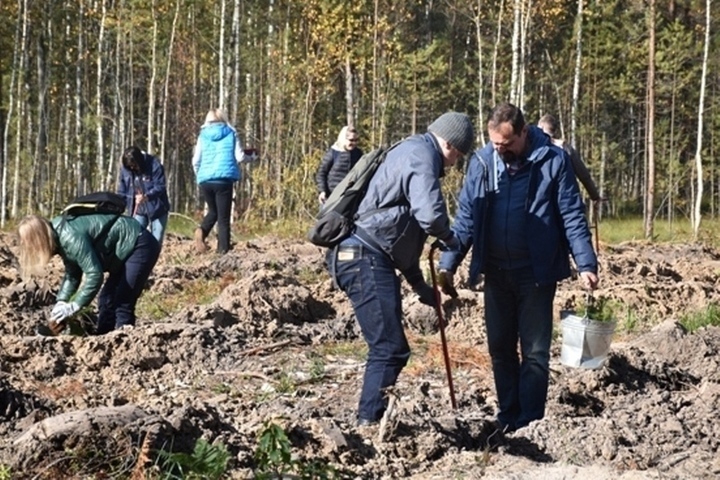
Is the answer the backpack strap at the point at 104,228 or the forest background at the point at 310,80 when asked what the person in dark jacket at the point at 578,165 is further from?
the forest background at the point at 310,80

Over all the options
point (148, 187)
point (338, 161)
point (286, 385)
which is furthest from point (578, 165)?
point (286, 385)

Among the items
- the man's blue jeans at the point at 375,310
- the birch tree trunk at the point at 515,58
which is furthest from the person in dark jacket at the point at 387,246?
the birch tree trunk at the point at 515,58

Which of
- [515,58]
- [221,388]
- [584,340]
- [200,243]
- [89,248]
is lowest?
[221,388]

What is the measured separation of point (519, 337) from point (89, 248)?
3.06m

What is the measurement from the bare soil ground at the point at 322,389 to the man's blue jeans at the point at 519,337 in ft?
0.57

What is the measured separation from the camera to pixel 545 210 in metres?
6.07

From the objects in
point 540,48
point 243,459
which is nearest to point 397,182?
point 243,459

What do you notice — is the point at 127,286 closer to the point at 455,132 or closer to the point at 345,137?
the point at 455,132

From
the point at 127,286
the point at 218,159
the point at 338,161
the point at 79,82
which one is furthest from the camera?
the point at 79,82

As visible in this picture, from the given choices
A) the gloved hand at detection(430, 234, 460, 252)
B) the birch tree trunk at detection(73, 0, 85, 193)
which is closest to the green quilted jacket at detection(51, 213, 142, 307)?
the gloved hand at detection(430, 234, 460, 252)

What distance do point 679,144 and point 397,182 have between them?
108ft

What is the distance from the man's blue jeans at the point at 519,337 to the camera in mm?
6207

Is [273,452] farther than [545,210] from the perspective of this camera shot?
No

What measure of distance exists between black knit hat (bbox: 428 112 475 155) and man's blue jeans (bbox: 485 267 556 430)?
2.52 ft
